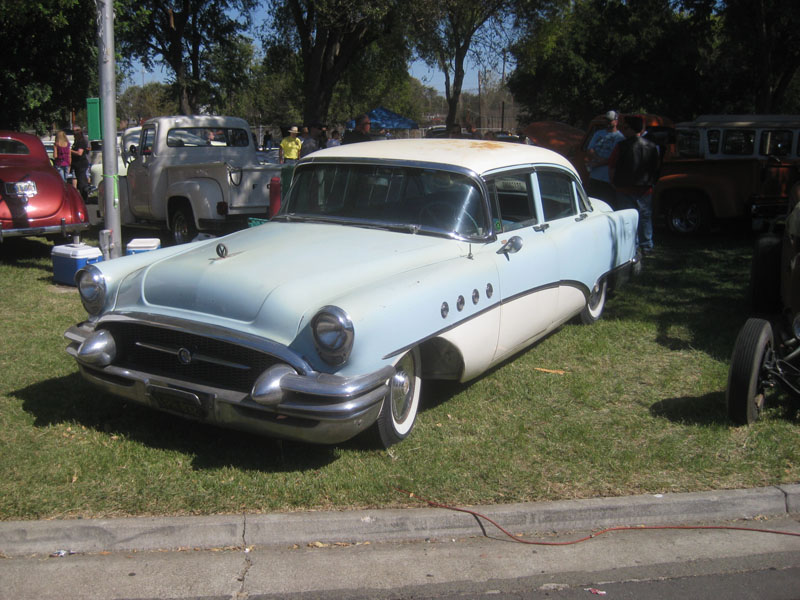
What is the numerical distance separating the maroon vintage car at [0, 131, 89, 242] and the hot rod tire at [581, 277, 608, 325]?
6595 mm

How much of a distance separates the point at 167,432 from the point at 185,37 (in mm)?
19707

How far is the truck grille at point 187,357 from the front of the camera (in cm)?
408

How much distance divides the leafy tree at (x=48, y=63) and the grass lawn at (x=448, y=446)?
845 cm

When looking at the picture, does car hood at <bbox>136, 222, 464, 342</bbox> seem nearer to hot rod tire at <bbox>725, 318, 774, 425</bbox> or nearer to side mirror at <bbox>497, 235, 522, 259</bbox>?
side mirror at <bbox>497, 235, 522, 259</bbox>

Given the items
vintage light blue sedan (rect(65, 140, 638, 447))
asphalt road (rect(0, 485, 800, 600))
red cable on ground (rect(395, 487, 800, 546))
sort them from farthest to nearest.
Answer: vintage light blue sedan (rect(65, 140, 638, 447)) → red cable on ground (rect(395, 487, 800, 546)) → asphalt road (rect(0, 485, 800, 600))

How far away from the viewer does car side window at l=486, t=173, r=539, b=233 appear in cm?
560

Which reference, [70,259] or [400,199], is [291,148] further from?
[400,199]

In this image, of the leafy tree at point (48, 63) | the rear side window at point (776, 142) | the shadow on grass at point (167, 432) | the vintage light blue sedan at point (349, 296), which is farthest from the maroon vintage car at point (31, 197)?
the rear side window at point (776, 142)

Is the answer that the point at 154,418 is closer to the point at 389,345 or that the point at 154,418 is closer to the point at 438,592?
the point at 389,345

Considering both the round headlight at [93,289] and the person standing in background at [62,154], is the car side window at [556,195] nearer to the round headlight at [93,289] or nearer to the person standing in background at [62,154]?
the round headlight at [93,289]

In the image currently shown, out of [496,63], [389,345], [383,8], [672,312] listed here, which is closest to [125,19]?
[383,8]

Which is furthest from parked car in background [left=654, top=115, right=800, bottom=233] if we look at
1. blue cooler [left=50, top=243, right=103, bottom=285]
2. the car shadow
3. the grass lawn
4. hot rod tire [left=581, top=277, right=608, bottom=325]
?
blue cooler [left=50, top=243, right=103, bottom=285]

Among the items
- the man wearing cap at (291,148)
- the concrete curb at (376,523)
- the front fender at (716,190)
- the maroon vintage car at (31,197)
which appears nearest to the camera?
the concrete curb at (376,523)

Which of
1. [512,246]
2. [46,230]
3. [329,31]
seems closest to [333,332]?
[512,246]
